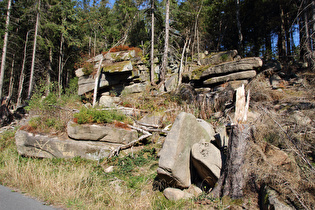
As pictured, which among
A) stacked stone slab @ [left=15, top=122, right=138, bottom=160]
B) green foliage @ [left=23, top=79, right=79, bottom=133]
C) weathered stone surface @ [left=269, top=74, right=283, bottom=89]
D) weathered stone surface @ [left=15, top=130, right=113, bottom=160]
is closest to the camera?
weathered stone surface @ [left=15, top=130, right=113, bottom=160]

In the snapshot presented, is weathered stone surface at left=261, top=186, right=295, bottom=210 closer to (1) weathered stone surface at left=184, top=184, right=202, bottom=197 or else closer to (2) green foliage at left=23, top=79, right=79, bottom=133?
(1) weathered stone surface at left=184, top=184, right=202, bottom=197

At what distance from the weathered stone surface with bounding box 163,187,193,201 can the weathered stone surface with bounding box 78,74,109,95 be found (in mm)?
13232

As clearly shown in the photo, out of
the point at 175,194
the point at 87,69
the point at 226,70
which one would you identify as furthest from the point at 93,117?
the point at 87,69

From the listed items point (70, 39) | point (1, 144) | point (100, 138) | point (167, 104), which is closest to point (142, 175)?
point (100, 138)

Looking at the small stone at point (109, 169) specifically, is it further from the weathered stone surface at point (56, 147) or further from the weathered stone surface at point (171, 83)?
the weathered stone surface at point (171, 83)

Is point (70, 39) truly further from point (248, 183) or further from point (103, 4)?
point (248, 183)

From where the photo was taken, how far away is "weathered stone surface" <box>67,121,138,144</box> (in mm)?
7254

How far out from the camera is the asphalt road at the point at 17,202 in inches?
147

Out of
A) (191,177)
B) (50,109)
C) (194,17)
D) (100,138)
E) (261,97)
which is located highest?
(194,17)

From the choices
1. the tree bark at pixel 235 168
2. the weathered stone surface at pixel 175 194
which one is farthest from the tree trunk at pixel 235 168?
the weathered stone surface at pixel 175 194

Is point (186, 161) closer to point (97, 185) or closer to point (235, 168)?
point (235, 168)

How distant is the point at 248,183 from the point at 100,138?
5387 mm

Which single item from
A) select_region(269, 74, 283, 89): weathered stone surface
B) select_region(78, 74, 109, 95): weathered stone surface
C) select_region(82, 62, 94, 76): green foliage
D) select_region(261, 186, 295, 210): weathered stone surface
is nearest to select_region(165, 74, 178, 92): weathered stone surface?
select_region(78, 74, 109, 95): weathered stone surface

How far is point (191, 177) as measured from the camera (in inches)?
189
